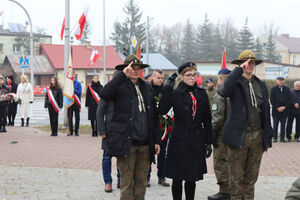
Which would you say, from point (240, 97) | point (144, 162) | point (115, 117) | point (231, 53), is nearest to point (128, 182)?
point (144, 162)

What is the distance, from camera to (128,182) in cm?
498

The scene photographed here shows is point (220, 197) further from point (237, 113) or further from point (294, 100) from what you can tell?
point (294, 100)

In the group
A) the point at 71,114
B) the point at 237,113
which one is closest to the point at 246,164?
the point at 237,113

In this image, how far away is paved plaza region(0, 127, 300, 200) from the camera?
6.48m

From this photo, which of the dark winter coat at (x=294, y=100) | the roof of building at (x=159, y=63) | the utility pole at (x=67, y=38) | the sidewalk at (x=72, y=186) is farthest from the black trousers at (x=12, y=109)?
the roof of building at (x=159, y=63)

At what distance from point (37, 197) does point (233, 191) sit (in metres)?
2.97

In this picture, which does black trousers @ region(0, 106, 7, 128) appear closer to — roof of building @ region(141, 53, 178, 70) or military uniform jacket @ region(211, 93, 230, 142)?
military uniform jacket @ region(211, 93, 230, 142)

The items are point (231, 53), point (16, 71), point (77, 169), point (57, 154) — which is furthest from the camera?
point (231, 53)

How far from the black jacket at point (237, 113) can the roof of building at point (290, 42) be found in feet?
334

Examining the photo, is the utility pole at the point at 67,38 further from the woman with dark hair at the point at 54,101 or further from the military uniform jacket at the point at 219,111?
the military uniform jacket at the point at 219,111

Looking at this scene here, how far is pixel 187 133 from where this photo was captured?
512 centimetres

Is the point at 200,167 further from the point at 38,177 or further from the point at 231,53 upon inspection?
the point at 231,53

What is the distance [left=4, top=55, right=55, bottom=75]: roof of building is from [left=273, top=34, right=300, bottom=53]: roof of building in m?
64.9

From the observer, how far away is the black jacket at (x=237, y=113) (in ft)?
16.5
